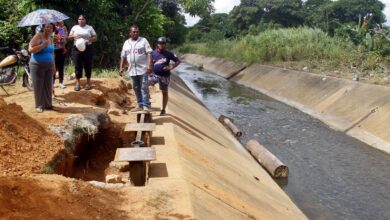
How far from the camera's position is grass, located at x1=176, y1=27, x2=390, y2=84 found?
2094 centimetres

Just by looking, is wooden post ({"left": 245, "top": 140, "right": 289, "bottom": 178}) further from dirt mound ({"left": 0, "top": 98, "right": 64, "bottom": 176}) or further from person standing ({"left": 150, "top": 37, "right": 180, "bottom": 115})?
dirt mound ({"left": 0, "top": 98, "right": 64, "bottom": 176})

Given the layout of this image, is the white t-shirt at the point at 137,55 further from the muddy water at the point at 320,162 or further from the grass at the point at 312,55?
the grass at the point at 312,55

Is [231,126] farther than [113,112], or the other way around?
[231,126]

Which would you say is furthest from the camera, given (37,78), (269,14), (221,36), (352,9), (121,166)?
(269,14)

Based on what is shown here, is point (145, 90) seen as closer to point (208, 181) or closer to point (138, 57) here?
point (138, 57)

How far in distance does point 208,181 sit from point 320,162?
6.23 metres

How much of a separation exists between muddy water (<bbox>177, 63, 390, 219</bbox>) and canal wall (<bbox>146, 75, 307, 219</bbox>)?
Result: 119 cm

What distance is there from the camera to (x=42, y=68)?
318 inches

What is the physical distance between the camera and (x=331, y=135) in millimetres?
14617

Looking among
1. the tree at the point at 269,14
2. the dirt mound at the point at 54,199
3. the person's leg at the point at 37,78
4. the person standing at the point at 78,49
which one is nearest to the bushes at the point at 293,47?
the person standing at the point at 78,49

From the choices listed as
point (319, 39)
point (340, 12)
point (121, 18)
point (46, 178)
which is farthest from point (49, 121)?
point (340, 12)

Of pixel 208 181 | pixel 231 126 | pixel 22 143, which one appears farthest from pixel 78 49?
pixel 231 126

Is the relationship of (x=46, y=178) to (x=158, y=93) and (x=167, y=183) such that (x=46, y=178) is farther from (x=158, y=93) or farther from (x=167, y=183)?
(x=158, y=93)

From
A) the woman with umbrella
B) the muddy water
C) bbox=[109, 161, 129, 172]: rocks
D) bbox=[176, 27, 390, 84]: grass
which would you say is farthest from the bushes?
bbox=[109, 161, 129, 172]: rocks
